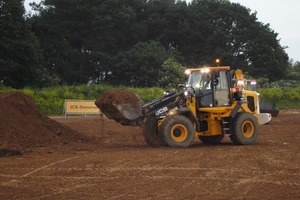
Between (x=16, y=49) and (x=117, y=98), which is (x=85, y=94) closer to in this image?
(x=16, y=49)

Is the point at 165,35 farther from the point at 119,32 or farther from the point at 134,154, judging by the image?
the point at 134,154

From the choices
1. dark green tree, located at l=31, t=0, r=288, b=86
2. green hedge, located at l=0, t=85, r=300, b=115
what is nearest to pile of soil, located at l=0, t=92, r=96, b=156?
green hedge, located at l=0, t=85, r=300, b=115

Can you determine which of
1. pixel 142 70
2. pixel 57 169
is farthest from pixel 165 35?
pixel 57 169

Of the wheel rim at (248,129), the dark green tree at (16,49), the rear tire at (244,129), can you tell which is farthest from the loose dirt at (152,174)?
the dark green tree at (16,49)

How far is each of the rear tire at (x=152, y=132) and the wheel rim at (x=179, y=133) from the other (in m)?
0.63

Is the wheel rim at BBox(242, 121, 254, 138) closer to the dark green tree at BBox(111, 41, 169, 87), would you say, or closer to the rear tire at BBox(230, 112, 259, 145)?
the rear tire at BBox(230, 112, 259, 145)

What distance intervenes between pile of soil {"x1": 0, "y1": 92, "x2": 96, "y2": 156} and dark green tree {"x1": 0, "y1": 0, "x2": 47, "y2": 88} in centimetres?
2707

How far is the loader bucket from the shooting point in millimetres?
13102

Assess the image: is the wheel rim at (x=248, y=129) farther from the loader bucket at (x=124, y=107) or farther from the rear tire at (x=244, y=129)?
the loader bucket at (x=124, y=107)

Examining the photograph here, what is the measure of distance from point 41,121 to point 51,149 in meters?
2.05

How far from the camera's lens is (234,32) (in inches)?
2295

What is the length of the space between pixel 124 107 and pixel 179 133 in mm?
1821

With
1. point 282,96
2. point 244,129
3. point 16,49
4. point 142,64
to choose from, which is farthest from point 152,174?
point 142,64

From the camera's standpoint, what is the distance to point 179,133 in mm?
13438
